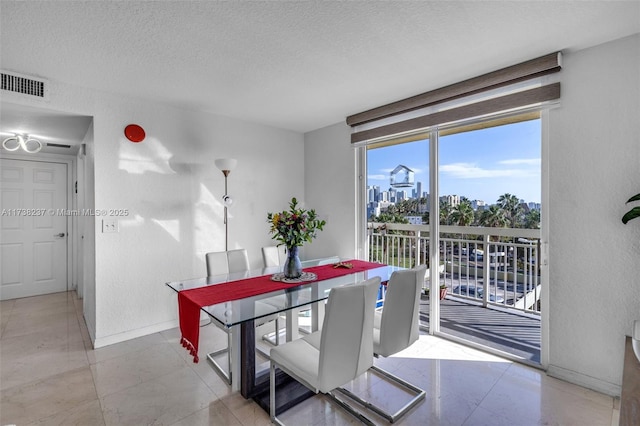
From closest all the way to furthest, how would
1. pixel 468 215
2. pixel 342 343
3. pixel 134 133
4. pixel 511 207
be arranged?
pixel 342 343, pixel 511 207, pixel 134 133, pixel 468 215

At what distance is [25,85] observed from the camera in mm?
2447

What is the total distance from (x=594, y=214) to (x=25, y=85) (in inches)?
177

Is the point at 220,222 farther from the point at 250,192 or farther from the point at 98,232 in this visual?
the point at 98,232

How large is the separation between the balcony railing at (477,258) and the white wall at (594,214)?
0.71 meters

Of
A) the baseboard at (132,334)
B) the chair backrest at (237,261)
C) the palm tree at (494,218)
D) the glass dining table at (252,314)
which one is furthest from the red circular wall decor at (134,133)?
the palm tree at (494,218)

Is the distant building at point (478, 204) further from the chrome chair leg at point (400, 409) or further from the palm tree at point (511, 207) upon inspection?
the chrome chair leg at point (400, 409)

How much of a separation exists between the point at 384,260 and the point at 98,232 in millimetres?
3138

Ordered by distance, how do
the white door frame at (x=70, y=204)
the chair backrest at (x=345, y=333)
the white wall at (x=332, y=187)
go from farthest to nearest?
the white door frame at (x=70, y=204) < the white wall at (x=332, y=187) < the chair backrest at (x=345, y=333)

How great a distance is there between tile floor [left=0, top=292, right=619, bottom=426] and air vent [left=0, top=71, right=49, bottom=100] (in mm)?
2242

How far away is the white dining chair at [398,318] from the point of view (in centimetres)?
186

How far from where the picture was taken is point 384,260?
3.87 metres

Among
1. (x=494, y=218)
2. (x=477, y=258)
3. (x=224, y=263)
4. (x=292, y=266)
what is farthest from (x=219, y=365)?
(x=477, y=258)

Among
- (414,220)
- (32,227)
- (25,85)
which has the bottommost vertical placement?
(32,227)

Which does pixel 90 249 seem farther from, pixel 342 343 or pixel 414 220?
pixel 414 220
